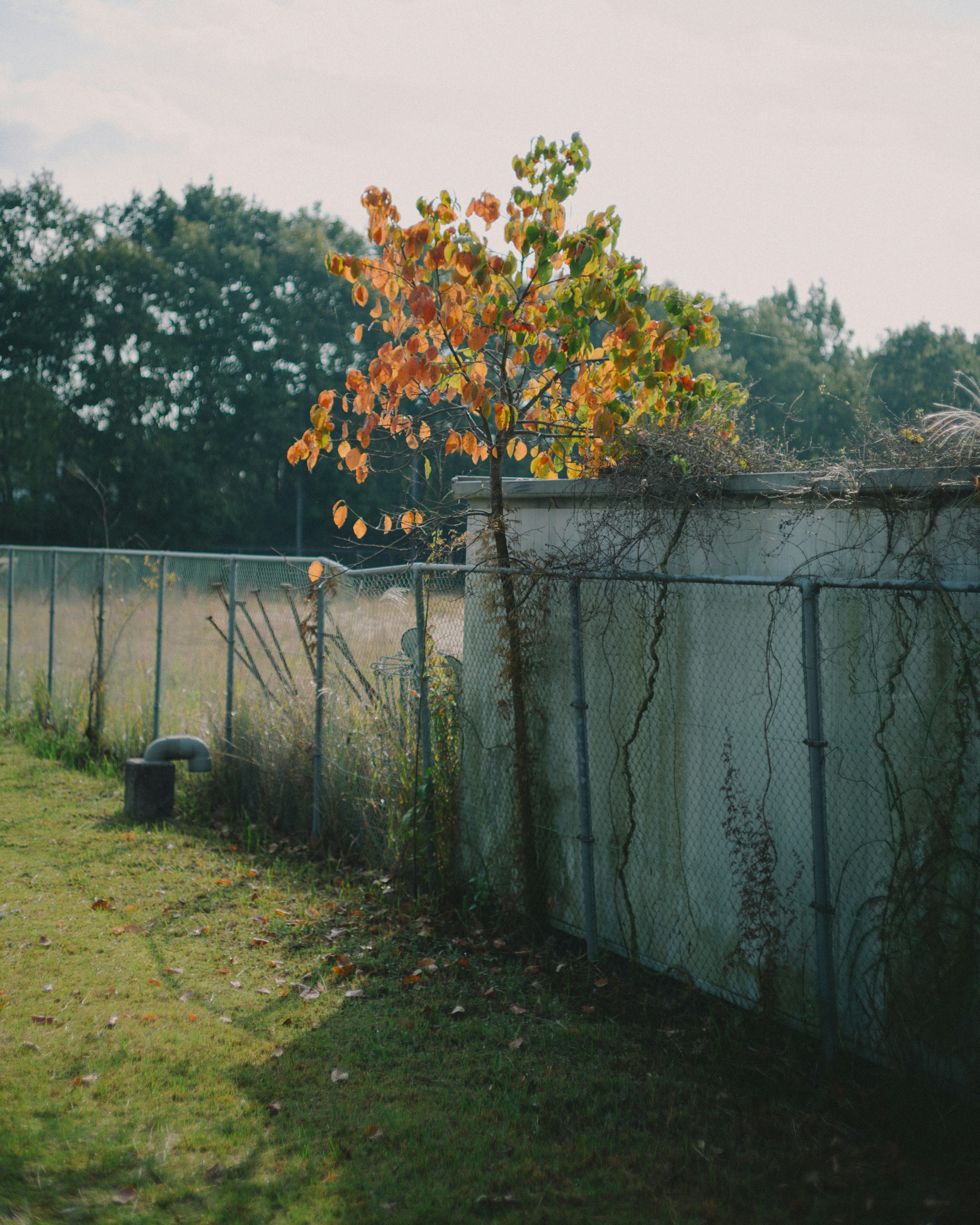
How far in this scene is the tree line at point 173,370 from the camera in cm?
4491

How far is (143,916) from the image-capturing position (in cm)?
655

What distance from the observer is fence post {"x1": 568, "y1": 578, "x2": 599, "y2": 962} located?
5.73 m

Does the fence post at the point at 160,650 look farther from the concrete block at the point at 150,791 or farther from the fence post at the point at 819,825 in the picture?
the fence post at the point at 819,825

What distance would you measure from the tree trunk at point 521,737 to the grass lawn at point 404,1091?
32 centimetres

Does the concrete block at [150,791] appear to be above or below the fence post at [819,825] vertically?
below

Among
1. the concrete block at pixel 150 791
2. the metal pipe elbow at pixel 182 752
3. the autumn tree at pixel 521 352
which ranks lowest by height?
the concrete block at pixel 150 791

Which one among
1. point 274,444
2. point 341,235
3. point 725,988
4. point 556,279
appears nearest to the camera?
point 725,988

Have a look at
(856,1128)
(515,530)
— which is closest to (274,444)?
(515,530)

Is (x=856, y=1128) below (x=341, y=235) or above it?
below

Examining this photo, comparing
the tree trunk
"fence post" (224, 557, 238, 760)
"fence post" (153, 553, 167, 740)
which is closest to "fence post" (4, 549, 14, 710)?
"fence post" (153, 553, 167, 740)

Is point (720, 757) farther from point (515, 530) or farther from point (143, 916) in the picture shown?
point (143, 916)

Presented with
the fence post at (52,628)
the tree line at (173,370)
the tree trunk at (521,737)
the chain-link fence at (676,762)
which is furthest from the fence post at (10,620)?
the tree line at (173,370)

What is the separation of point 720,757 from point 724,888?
0.68 meters

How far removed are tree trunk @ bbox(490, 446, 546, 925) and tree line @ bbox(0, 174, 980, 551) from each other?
1325 inches
